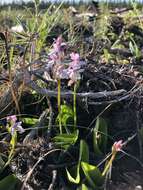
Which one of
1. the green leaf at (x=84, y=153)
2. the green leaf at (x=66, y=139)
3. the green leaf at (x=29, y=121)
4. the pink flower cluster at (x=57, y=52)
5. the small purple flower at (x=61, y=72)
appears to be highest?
the pink flower cluster at (x=57, y=52)

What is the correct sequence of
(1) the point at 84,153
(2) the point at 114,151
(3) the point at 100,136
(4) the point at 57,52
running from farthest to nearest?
1. (3) the point at 100,136
2. (1) the point at 84,153
3. (4) the point at 57,52
4. (2) the point at 114,151

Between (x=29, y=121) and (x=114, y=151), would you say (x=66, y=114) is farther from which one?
(x=114, y=151)

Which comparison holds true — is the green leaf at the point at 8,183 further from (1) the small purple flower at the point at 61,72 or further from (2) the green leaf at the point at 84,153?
(1) the small purple flower at the point at 61,72

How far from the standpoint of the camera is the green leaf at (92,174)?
→ 1.82 meters

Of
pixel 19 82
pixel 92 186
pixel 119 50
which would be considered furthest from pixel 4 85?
pixel 119 50

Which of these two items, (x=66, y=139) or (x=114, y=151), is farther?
(x=66, y=139)

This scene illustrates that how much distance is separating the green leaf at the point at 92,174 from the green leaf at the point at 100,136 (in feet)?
0.60

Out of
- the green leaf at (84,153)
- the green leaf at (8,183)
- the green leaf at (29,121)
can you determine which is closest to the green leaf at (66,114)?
the green leaf at (29,121)

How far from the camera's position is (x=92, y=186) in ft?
6.00

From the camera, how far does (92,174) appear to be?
1835 mm

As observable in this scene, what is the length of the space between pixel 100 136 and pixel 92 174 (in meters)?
0.24

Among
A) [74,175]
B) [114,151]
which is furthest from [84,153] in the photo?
[114,151]

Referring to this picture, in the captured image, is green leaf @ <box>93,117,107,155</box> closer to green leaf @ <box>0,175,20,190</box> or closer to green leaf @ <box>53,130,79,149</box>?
green leaf @ <box>53,130,79,149</box>

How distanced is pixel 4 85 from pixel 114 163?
554 millimetres
